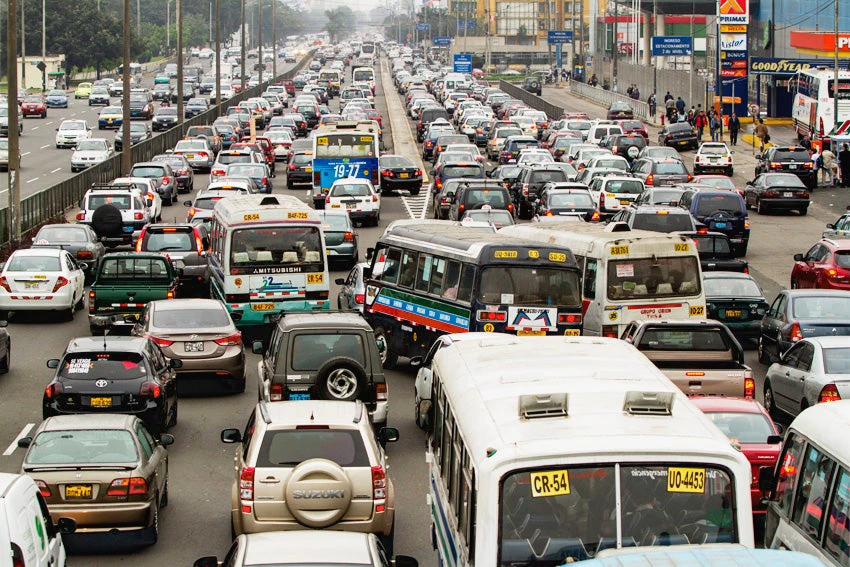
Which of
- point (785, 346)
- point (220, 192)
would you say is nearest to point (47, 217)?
point (220, 192)

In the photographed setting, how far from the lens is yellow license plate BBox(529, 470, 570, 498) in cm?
852

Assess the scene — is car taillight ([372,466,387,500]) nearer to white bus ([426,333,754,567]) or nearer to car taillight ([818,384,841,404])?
white bus ([426,333,754,567])

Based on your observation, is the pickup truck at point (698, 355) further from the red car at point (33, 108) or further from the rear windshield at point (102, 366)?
the red car at point (33, 108)

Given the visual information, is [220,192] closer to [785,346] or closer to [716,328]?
[785,346]

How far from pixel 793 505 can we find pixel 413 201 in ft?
134

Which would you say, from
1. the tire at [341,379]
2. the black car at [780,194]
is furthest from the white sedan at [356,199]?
the tire at [341,379]

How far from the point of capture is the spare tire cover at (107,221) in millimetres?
37719

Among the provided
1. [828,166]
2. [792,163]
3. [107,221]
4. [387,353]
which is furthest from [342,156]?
[387,353]

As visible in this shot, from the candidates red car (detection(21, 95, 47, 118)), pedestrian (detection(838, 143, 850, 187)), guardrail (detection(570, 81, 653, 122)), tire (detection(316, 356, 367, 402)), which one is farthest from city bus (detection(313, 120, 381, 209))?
red car (detection(21, 95, 47, 118))

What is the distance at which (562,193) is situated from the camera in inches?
1543

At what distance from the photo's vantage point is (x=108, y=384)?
1817 cm

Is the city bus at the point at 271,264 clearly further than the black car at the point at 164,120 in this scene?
No

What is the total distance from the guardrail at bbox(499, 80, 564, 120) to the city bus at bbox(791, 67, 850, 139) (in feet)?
79.4

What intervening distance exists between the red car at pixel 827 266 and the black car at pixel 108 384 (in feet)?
47.3
